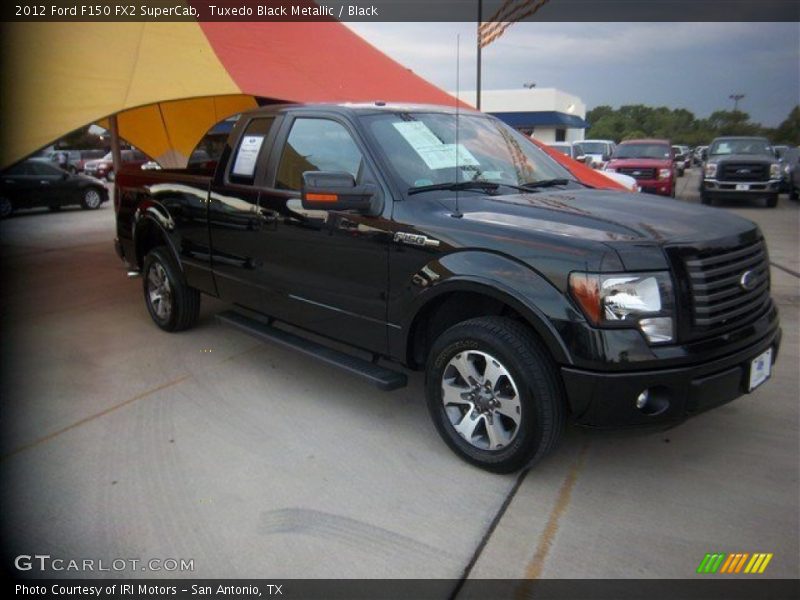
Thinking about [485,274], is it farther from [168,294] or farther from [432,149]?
[168,294]

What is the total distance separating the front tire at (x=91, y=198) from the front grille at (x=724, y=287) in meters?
17.1

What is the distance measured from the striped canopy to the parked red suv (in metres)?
7.85

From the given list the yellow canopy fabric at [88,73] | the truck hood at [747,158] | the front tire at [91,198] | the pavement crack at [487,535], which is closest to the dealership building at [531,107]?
the truck hood at [747,158]

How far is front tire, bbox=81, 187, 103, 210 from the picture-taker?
1678 cm

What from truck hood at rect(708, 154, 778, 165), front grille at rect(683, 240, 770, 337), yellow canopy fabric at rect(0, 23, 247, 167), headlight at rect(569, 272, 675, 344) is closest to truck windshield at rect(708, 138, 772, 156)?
truck hood at rect(708, 154, 778, 165)

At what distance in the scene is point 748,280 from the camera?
309 cm

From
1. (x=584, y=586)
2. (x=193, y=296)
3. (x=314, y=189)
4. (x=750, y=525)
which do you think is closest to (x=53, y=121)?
(x=193, y=296)

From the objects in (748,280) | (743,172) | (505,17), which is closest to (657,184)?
(743,172)

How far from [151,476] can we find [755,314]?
3.23 meters

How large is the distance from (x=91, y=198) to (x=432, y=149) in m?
15.9

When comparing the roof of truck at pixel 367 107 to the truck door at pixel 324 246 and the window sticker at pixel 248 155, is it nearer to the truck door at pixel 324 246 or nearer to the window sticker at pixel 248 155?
the truck door at pixel 324 246

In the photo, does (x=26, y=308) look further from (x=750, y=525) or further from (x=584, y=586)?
(x=750, y=525)

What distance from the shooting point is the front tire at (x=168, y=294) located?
550 cm

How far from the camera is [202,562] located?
8.72 ft
